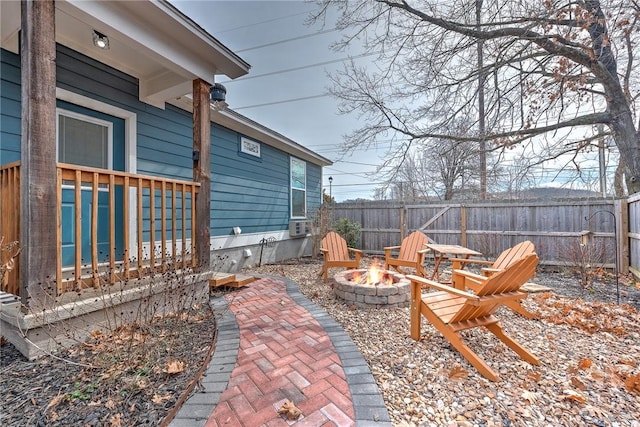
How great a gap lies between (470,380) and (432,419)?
57cm

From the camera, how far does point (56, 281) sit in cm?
214

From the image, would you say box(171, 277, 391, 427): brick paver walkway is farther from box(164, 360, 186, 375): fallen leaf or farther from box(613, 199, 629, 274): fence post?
box(613, 199, 629, 274): fence post

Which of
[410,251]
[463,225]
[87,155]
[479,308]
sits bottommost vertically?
[479,308]

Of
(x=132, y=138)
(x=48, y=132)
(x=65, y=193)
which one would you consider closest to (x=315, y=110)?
(x=132, y=138)

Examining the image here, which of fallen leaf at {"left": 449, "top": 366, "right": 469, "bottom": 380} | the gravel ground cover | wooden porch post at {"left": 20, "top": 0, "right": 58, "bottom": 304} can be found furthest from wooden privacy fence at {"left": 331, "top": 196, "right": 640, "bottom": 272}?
wooden porch post at {"left": 20, "top": 0, "right": 58, "bottom": 304}

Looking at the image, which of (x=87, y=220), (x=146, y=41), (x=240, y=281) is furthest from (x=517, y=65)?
(x=87, y=220)

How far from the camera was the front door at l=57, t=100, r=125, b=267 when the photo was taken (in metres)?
3.35

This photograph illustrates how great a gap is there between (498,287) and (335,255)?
120 inches

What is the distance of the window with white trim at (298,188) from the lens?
812cm

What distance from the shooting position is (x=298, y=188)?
8.39 metres

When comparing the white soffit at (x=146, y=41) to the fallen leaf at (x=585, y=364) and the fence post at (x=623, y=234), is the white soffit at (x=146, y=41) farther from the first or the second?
the fence post at (x=623, y=234)

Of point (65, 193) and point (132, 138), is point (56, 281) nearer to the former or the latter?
point (65, 193)

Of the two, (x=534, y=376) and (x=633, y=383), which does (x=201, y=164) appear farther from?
(x=633, y=383)

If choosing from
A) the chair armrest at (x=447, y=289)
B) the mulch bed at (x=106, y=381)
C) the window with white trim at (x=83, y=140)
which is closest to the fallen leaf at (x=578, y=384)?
the chair armrest at (x=447, y=289)
